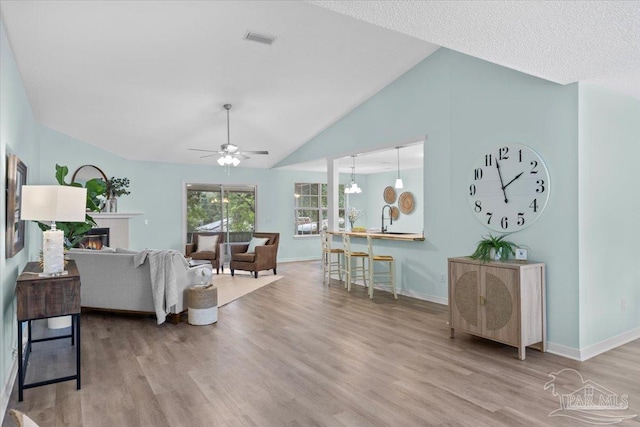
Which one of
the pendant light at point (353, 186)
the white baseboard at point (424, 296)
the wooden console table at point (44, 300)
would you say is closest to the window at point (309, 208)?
the pendant light at point (353, 186)

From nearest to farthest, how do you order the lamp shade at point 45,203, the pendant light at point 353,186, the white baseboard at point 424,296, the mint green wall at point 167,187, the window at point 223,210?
the lamp shade at point 45,203 < the white baseboard at point 424,296 < the mint green wall at point 167,187 < the pendant light at point 353,186 < the window at point 223,210

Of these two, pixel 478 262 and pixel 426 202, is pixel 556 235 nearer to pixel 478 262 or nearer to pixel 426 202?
pixel 478 262

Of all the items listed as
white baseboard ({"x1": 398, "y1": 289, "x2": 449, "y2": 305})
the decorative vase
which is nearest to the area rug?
the decorative vase

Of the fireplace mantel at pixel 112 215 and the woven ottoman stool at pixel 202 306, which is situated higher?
the fireplace mantel at pixel 112 215

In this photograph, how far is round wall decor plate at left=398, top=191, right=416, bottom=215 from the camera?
34.8 ft

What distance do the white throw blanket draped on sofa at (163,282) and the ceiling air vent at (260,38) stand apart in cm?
264

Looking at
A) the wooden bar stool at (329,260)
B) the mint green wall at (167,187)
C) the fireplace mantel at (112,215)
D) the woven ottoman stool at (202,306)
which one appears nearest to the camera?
the woven ottoman stool at (202,306)

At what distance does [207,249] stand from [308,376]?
553 cm

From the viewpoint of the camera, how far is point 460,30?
255 centimetres

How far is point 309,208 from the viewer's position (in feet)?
35.0

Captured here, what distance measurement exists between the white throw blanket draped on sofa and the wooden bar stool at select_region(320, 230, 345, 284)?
9.52 ft

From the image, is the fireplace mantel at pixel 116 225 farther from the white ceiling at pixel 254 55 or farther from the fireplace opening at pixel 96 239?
the white ceiling at pixel 254 55

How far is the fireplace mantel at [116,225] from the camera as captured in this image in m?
7.66

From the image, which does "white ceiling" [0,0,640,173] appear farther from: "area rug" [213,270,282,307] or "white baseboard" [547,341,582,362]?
"area rug" [213,270,282,307]
